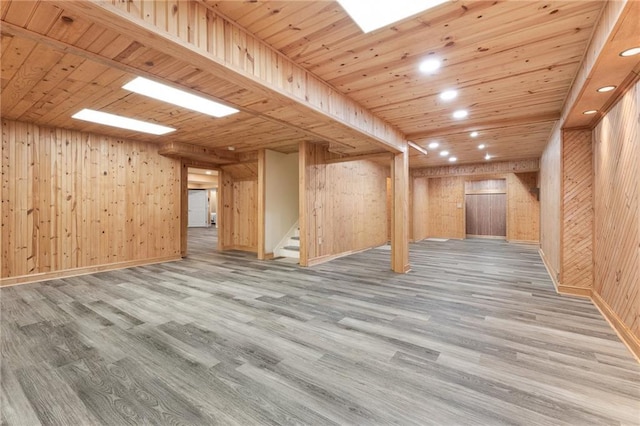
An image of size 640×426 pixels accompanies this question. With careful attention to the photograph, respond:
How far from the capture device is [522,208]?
944 centimetres

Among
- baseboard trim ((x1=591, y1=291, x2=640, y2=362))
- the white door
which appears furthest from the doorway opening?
the white door

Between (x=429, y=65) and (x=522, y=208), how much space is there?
9.09 metres

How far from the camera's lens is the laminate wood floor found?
1635 mm

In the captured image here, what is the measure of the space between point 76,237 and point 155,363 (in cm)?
431

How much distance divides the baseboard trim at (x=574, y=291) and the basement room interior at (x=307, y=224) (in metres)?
0.12

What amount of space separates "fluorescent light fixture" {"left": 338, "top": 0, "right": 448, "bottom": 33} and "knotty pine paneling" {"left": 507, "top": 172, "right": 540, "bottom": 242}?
383 inches

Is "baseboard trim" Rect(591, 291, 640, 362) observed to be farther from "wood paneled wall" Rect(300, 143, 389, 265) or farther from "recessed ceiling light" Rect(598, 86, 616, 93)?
"wood paneled wall" Rect(300, 143, 389, 265)

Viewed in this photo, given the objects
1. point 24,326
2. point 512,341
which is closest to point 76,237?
point 24,326

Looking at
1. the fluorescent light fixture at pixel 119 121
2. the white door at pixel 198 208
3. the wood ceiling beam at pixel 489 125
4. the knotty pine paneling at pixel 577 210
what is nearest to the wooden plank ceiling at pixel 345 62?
the wood ceiling beam at pixel 489 125

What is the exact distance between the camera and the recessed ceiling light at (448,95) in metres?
3.23

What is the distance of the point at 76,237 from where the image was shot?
16.4ft

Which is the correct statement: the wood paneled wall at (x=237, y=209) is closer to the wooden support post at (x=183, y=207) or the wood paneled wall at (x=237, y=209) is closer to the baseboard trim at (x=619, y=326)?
the wooden support post at (x=183, y=207)

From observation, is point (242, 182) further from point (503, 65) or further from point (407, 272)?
point (503, 65)

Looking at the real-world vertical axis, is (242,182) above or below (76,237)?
above
